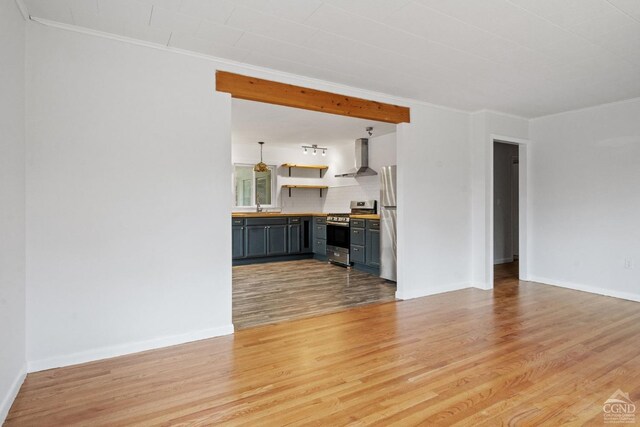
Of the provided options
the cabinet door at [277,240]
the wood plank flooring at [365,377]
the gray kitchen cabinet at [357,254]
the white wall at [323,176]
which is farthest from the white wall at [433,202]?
the cabinet door at [277,240]

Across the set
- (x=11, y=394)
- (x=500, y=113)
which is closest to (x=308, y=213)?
(x=500, y=113)

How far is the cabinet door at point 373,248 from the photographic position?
5.79 meters

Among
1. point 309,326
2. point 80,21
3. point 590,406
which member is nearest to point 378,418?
point 590,406

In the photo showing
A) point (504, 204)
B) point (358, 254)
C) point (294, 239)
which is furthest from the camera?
point (294, 239)

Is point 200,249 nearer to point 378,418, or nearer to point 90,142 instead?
point 90,142

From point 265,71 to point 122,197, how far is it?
5.49ft

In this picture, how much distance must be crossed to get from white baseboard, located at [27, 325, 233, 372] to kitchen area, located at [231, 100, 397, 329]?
35 centimetres

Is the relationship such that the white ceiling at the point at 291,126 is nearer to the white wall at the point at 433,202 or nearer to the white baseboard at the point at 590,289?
the white wall at the point at 433,202

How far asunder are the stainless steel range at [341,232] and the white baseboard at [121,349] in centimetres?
360

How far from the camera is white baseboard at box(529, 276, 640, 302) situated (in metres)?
4.44

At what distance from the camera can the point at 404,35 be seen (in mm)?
2736

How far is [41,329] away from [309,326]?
205 centimetres

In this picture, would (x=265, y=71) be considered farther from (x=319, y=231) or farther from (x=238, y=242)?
(x=319, y=231)

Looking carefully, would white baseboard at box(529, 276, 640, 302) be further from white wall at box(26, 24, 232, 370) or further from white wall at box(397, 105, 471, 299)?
white wall at box(26, 24, 232, 370)
